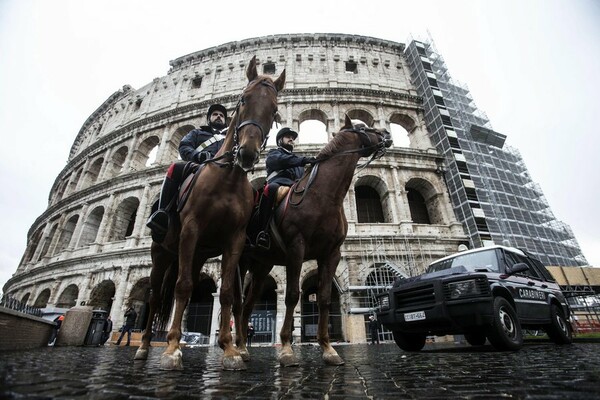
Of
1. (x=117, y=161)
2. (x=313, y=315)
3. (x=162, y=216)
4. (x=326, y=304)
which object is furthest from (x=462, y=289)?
(x=117, y=161)

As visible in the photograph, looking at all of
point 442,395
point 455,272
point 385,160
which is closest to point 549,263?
point 385,160

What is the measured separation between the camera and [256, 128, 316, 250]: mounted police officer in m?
4.18

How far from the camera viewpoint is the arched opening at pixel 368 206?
17672 millimetres

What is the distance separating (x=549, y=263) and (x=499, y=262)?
632 inches

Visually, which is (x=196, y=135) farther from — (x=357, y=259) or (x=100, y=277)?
(x=100, y=277)

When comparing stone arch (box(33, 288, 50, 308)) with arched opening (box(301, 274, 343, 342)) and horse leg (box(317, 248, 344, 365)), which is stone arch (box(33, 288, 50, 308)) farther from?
horse leg (box(317, 248, 344, 365))

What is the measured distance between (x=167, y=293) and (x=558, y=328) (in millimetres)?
7807

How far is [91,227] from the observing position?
19.4 meters

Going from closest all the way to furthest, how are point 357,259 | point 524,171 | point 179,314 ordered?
point 179,314, point 357,259, point 524,171

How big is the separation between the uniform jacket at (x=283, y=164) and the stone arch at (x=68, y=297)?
18636mm

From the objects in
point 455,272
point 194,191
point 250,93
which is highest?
point 250,93

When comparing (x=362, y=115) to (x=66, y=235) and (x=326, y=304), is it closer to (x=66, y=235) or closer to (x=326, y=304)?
(x=326, y=304)

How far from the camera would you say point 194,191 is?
11.0 ft

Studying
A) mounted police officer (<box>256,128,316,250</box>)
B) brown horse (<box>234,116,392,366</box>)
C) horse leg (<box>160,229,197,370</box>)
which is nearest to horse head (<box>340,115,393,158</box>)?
brown horse (<box>234,116,392,366</box>)
